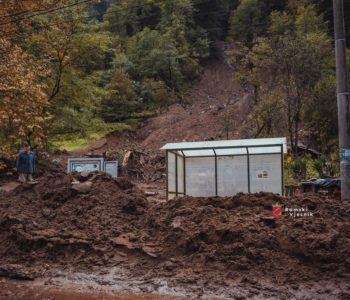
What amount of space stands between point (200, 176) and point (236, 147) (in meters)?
1.97

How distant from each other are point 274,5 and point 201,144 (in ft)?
180

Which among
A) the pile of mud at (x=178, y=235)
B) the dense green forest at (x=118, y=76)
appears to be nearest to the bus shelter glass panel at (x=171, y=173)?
the pile of mud at (x=178, y=235)

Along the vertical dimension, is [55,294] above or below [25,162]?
below

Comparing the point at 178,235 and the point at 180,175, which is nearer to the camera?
the point at 178,235

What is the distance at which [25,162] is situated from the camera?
1797 centimetres

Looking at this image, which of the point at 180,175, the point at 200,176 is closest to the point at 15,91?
the point at 180,175

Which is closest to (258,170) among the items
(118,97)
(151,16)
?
(118,97)

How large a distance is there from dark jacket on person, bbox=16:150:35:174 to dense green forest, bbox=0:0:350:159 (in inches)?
37.6

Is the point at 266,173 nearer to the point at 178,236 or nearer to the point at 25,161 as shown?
the point at 178,236

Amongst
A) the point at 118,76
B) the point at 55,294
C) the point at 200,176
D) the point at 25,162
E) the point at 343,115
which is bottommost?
the point at 55,294

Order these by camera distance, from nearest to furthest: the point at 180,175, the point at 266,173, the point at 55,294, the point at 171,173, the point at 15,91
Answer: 1. the point at 55,294
2. the point at 15,91
3. the point at 266,173
4. the point at 171,173
5. the point at 180,175

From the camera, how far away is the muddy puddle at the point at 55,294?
7.92 metres

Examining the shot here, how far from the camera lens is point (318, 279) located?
801cm

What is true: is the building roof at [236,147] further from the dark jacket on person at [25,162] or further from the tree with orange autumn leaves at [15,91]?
the dark jacket on person at [25,162]
